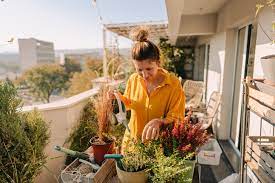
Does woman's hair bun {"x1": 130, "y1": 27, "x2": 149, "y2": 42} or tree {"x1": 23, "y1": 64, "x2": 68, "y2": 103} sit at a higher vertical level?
woman's hair bun {"x1": 130, "y1": 27, "x2": 149, "y2": 42}

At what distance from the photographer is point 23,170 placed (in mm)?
1449

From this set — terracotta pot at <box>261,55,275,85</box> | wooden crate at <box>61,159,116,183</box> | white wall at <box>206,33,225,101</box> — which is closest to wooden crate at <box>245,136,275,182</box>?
terracotta pot at <box>261,55,275,85</box>

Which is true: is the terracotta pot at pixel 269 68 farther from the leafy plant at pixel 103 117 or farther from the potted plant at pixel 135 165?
the leafy plant at pixel 103 117

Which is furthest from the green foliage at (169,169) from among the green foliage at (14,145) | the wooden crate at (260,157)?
the green foliage at (14,145)

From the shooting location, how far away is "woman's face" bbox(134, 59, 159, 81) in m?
1.34

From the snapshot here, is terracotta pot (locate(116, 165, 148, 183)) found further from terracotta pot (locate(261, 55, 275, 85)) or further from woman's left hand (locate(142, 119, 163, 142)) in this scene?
terracotta pot (locate(261, 55, 275, 85))

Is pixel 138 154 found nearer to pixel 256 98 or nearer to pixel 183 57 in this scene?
pixel 256 98

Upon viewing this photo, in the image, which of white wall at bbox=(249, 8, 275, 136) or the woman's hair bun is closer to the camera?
the woman's hair bun

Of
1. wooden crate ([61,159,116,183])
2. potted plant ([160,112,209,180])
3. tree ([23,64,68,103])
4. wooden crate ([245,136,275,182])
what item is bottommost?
tree ([23,64,68,103])

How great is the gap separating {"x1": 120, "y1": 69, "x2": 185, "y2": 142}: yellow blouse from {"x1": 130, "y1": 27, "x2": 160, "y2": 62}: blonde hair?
19 cm

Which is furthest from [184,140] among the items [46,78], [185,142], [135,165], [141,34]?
[46,78]

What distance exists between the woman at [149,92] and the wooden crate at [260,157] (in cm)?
50

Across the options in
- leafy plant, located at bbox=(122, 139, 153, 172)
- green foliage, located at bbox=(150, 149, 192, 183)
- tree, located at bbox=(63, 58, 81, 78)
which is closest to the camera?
green foliage, located at bbox=(150, 149, 192, 183)

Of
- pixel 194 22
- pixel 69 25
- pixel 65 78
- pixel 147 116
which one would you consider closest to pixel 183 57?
pixel 194 22
